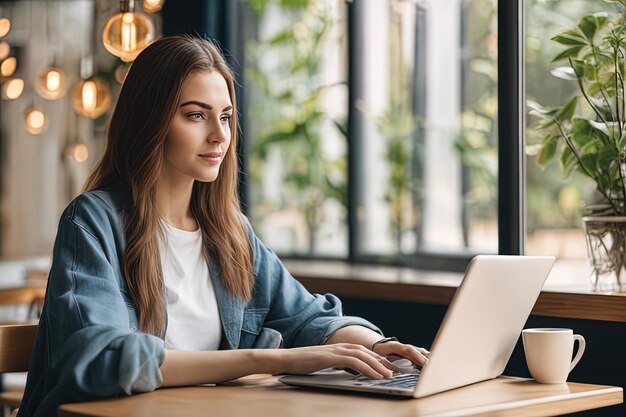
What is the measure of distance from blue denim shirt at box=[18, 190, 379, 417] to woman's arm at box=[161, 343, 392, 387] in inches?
2.1

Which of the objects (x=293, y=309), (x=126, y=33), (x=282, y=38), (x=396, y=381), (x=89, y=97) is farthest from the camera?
(x=282, y=38)

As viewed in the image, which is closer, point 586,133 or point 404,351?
point 404,351

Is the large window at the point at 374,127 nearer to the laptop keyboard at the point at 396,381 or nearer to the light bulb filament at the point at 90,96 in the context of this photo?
the light bulb filament at the point at 90,96

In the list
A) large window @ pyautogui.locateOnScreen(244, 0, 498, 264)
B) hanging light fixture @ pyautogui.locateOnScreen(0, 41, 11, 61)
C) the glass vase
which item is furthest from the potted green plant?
hanging light fixture @ pyautogui.locateOnScreen(0, 41, 11, 61)

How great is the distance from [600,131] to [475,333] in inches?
34.1

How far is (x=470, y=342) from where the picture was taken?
1.90m

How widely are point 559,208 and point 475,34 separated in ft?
2.81

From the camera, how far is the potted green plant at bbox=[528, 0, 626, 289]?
252 centimetres

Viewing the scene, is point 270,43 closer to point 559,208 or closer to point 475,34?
point 475,34

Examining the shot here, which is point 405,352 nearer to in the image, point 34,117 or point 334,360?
point 334,360

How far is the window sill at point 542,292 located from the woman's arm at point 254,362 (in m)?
0.71

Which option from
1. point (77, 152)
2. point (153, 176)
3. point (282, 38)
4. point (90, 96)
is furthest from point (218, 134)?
point (77, 152)

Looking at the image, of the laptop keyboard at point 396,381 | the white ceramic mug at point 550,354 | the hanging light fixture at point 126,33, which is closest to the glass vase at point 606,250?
the white ceramic mug at point 550,354

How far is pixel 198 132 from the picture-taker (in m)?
2.23
